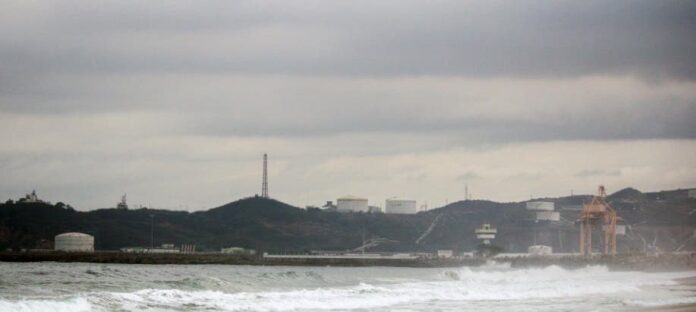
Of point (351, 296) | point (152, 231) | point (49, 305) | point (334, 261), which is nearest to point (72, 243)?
point (334, 261)

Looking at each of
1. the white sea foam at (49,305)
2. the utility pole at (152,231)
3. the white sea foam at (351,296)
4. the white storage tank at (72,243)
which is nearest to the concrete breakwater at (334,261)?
the white storage tank at (72,243)

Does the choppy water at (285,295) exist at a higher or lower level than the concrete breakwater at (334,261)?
lower

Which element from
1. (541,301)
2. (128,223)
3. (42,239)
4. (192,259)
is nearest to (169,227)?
(128,223)

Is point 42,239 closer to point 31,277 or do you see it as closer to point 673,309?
point 31,277

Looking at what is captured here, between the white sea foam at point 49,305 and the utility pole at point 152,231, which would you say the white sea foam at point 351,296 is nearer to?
the white sea foam at point 49,305

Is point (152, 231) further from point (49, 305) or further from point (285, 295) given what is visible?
point (49, 305)

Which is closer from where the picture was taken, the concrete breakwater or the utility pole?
the concrete breakwater

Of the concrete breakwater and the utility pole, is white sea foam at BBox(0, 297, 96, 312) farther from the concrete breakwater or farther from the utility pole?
the utility pole

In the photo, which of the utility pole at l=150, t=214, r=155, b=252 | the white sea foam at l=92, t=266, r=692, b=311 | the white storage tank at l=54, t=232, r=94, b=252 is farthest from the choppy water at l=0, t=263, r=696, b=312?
the utility pole at l=150, t=214, r=155, b=252

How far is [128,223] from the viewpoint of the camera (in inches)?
7451

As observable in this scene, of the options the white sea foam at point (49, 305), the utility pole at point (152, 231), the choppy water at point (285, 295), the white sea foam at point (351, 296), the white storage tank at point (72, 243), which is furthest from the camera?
the utility pole at point (152, 231)

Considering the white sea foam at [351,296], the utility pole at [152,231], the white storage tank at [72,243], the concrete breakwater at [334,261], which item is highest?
the utility pole at [152,231]

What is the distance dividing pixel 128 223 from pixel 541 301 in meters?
144

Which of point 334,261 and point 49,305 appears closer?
point 49,305
